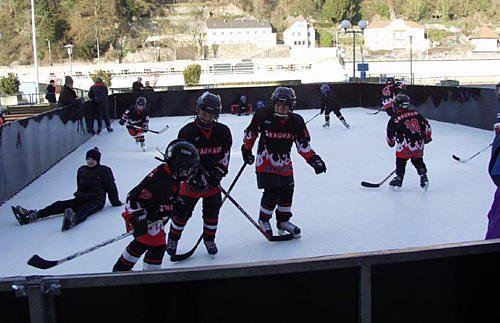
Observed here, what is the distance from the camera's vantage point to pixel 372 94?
2150 cm

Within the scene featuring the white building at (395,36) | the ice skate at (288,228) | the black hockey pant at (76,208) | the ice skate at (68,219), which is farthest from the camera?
the white building at (395,36)

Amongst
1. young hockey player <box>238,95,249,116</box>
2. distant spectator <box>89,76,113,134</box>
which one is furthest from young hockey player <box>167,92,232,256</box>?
young hockey player <box>238,95,249,116</box>

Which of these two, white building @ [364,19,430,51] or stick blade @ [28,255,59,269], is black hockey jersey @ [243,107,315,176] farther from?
white building @ [364,19,430,51]

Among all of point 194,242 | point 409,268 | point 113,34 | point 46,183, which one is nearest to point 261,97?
point 46,183

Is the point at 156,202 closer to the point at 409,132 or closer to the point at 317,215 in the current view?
the point at 317,215


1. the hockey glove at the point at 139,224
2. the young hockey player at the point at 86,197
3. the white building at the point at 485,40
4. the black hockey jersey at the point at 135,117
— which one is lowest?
the young hockey player at the point at 86,197

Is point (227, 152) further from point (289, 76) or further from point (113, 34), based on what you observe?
point (113, 34)

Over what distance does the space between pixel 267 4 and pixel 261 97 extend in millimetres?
94214

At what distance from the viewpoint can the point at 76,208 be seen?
661 cm

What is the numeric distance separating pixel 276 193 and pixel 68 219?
227cm

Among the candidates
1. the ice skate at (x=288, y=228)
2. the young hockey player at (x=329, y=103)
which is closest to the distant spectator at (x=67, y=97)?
the young hockey player at (x=329, y=103)

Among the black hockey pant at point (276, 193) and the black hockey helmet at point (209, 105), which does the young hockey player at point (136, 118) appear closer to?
the black hockey pant at point (276, 193)

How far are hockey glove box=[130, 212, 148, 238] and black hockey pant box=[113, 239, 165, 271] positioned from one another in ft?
0.84

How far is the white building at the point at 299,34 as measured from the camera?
9906 centimetres
